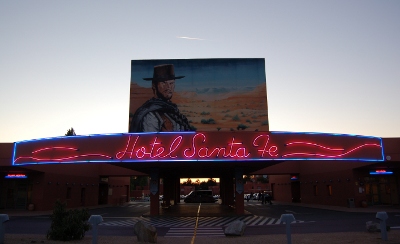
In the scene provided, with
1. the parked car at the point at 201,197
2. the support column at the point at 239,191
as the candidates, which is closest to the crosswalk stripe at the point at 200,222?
the support column at the point at 239,191

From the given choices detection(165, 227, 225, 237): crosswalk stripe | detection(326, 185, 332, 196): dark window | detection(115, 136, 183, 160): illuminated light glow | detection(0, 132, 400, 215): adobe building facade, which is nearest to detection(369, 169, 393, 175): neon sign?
detection(0, 132, 400, 215): adobe building facade

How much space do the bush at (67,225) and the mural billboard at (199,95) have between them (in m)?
29.9

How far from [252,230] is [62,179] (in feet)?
81.7

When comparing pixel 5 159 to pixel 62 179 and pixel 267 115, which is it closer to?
pixel 62 179

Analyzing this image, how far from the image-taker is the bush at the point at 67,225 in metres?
14.2

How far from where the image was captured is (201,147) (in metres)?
23.3

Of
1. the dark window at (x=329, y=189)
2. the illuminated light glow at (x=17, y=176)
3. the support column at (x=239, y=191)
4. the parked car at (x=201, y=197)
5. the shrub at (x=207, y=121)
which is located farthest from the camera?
the parked car at (x=201, y=197)

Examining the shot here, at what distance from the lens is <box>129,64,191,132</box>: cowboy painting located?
45.4 m

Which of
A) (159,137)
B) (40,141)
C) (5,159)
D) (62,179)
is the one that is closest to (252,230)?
(159,137)

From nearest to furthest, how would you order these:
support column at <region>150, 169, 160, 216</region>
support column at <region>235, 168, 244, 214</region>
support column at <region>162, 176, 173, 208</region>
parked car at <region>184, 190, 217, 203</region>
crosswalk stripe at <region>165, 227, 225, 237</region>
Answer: crosswalk stripe at <region>165, 227, 225, 237</region> → support column at <region>235, 168, 244, 214</region> → support column at <region>150, 169, 160, 216</region> → support column at <region>162, 176, 173, 208</region> → parked car at <region>184, 190, 217, 203</region>

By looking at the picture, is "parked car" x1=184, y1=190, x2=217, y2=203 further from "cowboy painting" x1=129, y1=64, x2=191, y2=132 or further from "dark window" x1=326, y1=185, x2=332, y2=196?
"dark window" x1=326, y1=185, x2=332, y2=196

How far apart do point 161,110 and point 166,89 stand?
280cm

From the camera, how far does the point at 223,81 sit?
149 ft

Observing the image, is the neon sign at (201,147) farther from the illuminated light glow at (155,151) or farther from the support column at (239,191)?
the support column at (239,191)
